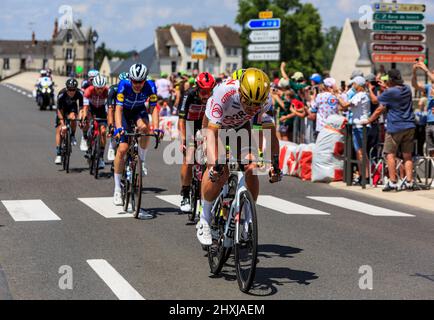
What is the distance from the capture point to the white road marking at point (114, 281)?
23.1 feet

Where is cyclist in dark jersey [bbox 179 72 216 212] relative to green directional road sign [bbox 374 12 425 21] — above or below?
below

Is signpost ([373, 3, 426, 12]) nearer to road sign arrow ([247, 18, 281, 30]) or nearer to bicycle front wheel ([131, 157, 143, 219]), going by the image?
road sign arrow ([247, 18, 281, 30])

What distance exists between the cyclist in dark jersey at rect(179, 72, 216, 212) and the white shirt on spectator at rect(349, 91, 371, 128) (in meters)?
5.31

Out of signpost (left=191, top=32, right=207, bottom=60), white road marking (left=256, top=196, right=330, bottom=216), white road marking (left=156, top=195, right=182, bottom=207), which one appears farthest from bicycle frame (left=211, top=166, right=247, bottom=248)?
signpost (left=191, top=32, right=207, bottom=60)

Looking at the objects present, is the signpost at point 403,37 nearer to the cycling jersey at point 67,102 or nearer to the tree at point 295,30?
the cycling jersey at point 67,102

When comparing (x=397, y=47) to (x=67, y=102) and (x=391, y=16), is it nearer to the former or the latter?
(x=391, y=16)

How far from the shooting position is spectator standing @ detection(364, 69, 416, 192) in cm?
1480

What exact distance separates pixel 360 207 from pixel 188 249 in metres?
4.69

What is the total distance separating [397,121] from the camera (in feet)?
48.8

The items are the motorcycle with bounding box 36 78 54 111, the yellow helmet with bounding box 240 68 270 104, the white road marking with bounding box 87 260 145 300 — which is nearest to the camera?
the white road marking with bounding box 87 260 145 300

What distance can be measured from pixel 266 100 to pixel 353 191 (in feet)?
27.3

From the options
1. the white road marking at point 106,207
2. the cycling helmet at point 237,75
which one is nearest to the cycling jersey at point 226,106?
the cycling helmet at point 237,75

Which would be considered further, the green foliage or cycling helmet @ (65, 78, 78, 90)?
the green foliage

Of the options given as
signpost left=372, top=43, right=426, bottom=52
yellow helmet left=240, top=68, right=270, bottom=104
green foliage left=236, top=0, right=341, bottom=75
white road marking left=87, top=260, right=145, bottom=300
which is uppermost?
green foliage left=236, top=0, right=341, bottom=75
